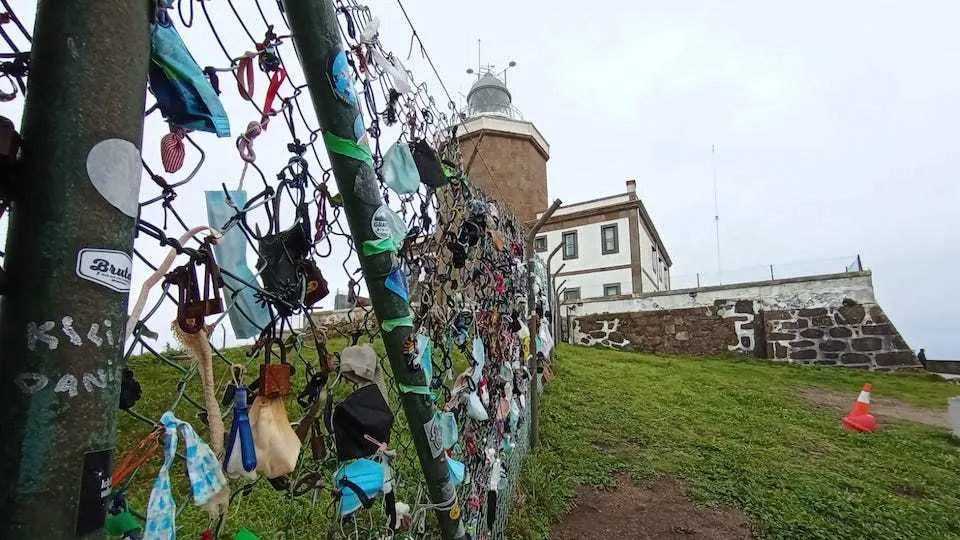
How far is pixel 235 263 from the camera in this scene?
0.87m

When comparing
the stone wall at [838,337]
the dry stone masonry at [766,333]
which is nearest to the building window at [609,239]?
the dry stone masonry at [766,333]

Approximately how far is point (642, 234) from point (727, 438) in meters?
17.2

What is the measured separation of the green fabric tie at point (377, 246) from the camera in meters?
1.17

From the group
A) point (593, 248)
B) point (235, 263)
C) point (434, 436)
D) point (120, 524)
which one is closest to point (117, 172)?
point (235, 263)

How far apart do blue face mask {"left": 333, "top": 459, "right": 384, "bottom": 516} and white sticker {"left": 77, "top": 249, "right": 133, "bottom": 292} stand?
0.82 m

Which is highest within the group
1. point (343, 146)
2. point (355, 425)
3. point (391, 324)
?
point (343, 146)

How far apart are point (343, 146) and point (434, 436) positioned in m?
0.82

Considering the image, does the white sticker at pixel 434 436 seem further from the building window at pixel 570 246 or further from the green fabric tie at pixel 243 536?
the building window at pixel 570 246

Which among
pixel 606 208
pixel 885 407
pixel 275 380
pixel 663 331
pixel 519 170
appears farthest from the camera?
pixel 606 208

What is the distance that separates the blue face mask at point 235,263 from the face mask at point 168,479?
21cm

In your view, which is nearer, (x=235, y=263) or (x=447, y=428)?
(x=235, y=263)

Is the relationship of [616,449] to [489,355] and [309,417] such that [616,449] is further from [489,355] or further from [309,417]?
[309,417]

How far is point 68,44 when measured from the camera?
1.70 ft

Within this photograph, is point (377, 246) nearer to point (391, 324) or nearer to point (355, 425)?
point (391, 324)
